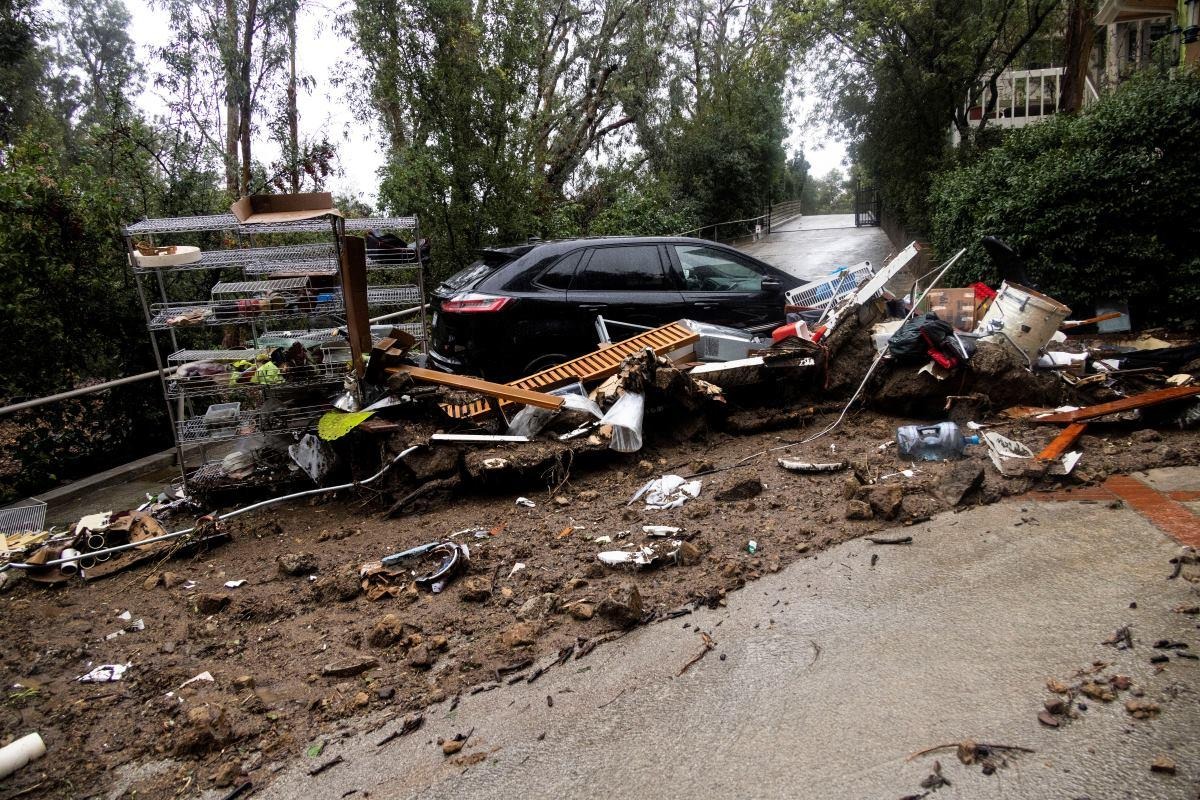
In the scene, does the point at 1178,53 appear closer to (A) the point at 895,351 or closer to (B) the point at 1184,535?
(A) the point at 895,351

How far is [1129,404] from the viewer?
5.53 metres

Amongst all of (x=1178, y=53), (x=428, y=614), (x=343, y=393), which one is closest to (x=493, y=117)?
(x=343, y=393)

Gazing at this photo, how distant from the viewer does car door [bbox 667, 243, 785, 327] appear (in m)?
7.59

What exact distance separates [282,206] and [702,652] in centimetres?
479

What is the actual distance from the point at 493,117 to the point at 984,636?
9.80 meters

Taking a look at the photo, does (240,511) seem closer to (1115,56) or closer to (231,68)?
(231,68)

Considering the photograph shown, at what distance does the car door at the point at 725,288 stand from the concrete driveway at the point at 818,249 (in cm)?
600

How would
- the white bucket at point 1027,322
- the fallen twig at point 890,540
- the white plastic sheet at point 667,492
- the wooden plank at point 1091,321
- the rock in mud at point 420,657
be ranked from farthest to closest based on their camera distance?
the wooden plank at point 1091,321, the white bucket at point 1027,322, the white plastic sheet at point 667,492, the fallen twig at point 890,540, the rock in mud at point 420,657

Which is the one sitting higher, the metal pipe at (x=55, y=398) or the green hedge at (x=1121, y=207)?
the green hedge at (x=1121, y=207)

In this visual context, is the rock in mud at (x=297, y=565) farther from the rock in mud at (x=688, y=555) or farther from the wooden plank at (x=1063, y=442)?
the wooden plank at (x=1063, y=442)

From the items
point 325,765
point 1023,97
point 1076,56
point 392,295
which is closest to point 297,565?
point 325,765

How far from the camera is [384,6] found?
10336 millimetres

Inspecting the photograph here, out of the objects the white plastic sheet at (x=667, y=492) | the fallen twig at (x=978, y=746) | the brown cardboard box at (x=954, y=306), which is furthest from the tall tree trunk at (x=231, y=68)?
the fallen twig at (x=978, y=746)

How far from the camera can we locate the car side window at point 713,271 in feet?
25.1
